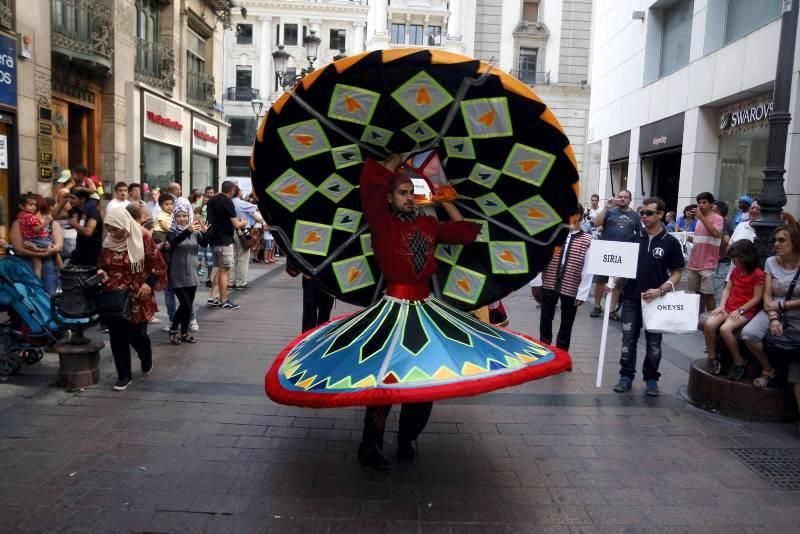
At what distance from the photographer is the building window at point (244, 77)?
162 feet

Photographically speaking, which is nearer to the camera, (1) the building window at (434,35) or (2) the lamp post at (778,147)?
(2) the lamp post at (778,147)

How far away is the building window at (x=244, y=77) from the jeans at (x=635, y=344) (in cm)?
4743

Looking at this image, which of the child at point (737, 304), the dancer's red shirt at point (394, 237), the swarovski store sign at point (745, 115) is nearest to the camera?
the dancer's red shirt at point (394, 237)

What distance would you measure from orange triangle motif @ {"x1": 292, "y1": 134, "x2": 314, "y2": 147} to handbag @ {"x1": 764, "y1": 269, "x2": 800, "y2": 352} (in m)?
4.25

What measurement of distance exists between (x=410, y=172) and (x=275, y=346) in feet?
13.4

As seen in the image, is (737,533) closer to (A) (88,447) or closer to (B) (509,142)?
(B) (509,142)

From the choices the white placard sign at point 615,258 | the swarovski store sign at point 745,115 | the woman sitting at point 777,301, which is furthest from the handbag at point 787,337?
the swarovski store sign at point 745,115

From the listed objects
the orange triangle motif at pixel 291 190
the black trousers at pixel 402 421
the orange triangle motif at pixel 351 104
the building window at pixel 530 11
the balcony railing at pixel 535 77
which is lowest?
the black trousers at pixel 402 421

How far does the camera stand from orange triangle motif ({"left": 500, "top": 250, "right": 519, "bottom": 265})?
484 centimetres

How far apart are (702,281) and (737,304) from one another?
3528mm

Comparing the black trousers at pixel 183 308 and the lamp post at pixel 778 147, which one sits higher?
the lamp post at pixel 778 147

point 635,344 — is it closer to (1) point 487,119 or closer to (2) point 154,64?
(1) point 487,119

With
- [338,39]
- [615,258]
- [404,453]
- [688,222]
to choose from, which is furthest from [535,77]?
[404,453]

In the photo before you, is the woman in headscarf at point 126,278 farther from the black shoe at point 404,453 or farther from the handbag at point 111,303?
the black shoe at point 404,453
